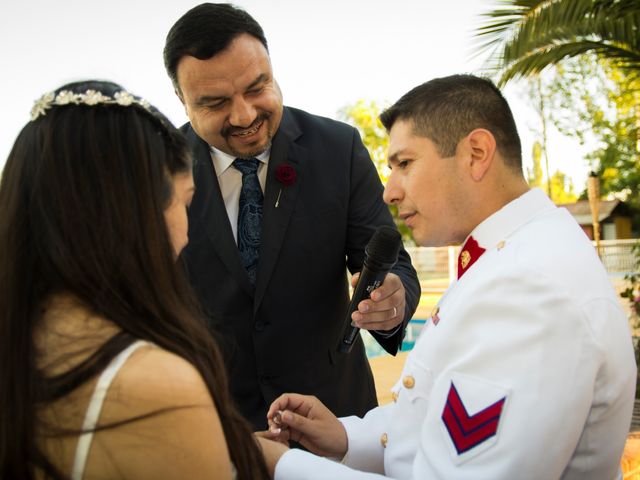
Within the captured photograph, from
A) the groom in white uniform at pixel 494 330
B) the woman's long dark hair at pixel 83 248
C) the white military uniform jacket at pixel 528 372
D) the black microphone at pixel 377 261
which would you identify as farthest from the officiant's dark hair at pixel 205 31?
the white military uniform jacket at pixel 528 372

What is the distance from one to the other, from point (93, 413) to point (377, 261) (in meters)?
1.06

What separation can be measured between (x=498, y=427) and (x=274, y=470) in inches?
26.5

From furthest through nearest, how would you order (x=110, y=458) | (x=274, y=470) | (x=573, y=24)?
(x=573, y=24) → (x=274, y=470) → (x=110, y=458)

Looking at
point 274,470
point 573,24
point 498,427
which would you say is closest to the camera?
point 498,427

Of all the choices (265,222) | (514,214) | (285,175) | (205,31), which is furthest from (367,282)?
(205,31)

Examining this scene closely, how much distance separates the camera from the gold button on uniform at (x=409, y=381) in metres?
1.78

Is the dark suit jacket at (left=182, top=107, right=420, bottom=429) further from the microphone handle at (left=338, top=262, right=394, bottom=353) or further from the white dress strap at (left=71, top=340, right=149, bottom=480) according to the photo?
the white dress strap at (left=71, top=340, right=149, bottom=480)

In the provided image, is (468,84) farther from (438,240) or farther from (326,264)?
(326,264)

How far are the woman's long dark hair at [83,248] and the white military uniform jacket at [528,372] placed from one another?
1.66 feet

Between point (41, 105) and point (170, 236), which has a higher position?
point (41, 105)

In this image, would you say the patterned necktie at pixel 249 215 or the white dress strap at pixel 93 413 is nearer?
the white dress strap at pixel 93 413

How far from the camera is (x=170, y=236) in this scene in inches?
59.5

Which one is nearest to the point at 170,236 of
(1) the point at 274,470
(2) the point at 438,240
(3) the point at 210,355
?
(3) the point at 210,355

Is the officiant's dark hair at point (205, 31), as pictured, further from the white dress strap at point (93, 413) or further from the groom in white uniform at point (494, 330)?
the white dress strap at point (93, 413)
